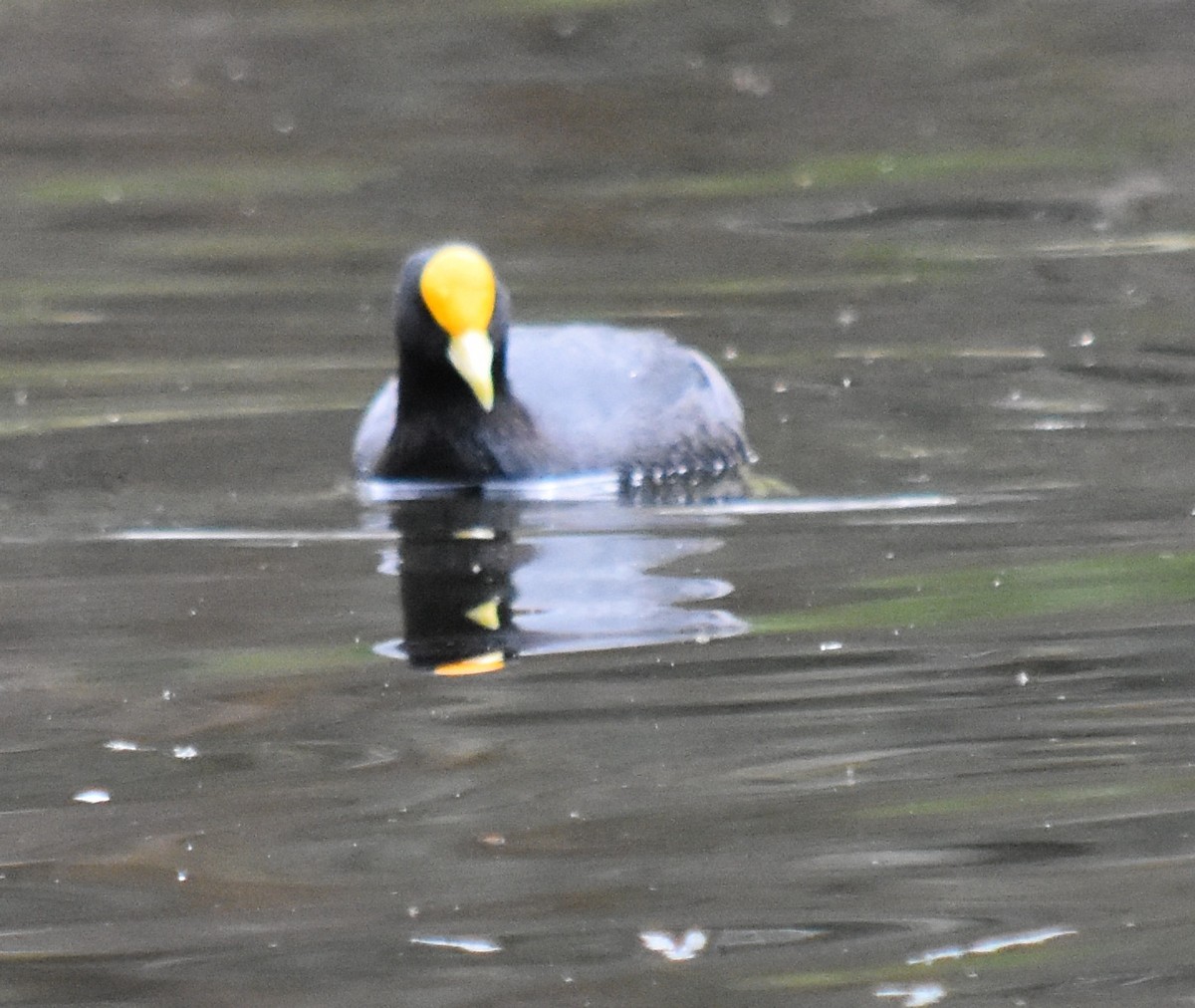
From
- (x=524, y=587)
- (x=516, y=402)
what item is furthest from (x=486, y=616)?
(x=516, y=402)

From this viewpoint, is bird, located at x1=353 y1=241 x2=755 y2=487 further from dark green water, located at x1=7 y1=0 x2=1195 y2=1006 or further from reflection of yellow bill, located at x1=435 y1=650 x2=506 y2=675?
reflection of yellow bill, located at x1=435 y1=650 x2=506 y2=675

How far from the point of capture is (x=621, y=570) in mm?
6754

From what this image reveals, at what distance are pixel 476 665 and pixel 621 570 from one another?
92cm

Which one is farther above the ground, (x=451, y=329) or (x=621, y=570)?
(x=451, y=329)

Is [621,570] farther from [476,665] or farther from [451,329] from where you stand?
[451,329]

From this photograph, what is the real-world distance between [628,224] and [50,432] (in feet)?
12.3

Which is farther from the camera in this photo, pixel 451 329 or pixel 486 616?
pixel 451 329

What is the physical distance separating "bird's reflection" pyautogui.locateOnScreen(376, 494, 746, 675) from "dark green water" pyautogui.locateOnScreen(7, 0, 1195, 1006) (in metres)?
0.02

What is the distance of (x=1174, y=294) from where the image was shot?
10.1 meters

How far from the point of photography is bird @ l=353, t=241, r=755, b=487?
7734 millimetres

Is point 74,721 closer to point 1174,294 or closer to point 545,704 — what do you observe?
point 545,704

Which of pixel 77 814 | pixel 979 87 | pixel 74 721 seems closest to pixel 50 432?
pixel 74 721

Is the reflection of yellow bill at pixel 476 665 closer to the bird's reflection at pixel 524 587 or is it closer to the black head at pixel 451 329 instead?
the bird's reflection at pixel 524 587

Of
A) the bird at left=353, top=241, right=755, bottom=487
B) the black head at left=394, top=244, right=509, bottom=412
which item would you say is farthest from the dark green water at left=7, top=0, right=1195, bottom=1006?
the black head at left=394, top=244, right=509, bottom=412
